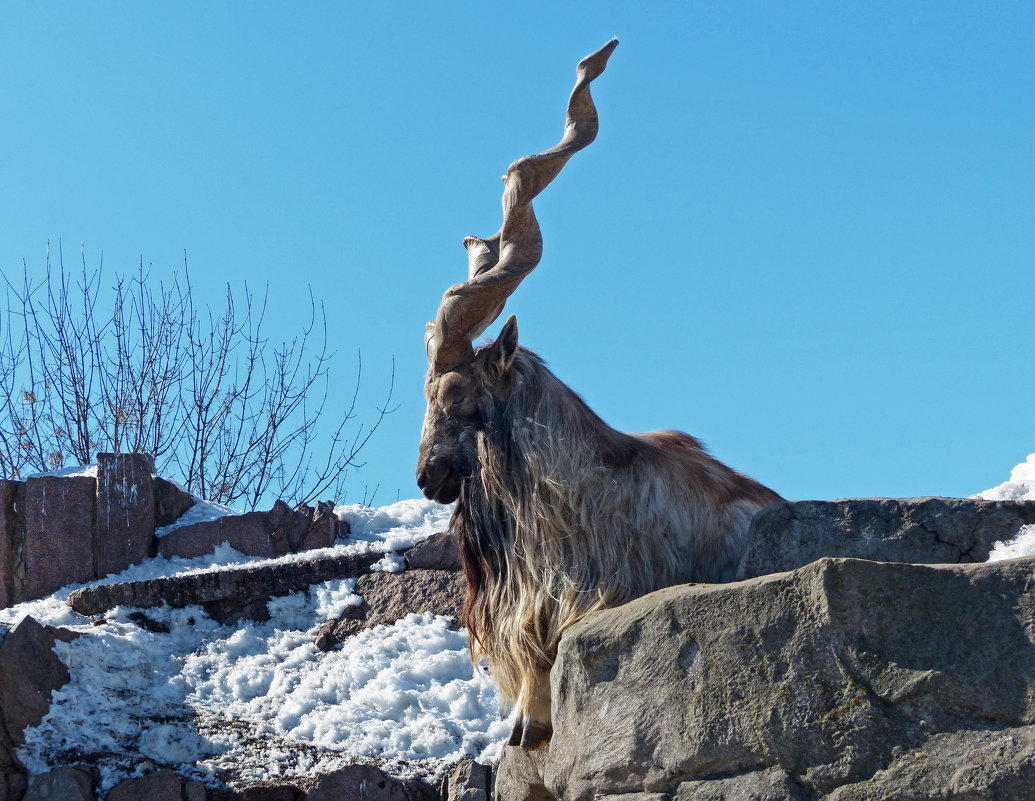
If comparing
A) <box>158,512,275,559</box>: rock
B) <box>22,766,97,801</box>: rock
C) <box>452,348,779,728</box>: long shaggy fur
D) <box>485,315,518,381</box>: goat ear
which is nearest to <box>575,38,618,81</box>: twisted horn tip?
<box>485,315,518,381</box>: goat ear

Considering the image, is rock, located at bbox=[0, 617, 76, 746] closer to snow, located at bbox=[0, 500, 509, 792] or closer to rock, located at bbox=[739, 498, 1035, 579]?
snow, located at bbox=[0, 500, 509, 792]

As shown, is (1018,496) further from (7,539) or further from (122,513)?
(7,539)

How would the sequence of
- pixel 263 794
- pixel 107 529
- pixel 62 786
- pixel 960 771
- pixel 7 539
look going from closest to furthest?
pixel 960 771, pixel 62 786, pixel 263 794, pixel 7 539, pixel 107 529

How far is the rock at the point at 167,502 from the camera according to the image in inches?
358

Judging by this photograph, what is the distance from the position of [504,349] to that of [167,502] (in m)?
4.90

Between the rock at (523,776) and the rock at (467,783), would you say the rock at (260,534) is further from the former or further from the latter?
the rock at (523,776)

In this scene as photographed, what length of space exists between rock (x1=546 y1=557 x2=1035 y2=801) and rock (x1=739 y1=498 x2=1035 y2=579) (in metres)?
0.86

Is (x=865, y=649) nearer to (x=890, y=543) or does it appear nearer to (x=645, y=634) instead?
(x=645, y=634)

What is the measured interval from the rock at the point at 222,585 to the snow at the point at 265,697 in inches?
3.7

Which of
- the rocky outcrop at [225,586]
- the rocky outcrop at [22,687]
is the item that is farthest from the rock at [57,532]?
the rocky outcrop at [22,687]

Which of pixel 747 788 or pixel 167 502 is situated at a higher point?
pixel 167 502

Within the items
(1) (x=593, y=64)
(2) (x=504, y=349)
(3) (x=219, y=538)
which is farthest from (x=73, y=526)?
(1) (x=593, y=64)

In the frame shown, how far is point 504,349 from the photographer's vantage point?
5250 mm

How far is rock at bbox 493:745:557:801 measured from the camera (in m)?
4.85
